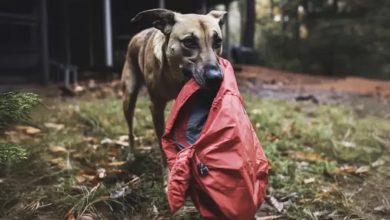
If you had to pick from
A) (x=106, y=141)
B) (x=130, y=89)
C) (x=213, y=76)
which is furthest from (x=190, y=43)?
(x=106, y=141)

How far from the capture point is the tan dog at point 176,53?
126 inches

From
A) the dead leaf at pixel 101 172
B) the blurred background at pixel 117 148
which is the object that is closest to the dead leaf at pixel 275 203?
the blurred background at pixel 117 148

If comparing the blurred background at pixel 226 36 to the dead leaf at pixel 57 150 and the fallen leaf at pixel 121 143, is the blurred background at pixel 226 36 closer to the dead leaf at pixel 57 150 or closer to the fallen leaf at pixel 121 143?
the fallen leaf at pixel 121 143

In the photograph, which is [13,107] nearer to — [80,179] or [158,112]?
[80,179]

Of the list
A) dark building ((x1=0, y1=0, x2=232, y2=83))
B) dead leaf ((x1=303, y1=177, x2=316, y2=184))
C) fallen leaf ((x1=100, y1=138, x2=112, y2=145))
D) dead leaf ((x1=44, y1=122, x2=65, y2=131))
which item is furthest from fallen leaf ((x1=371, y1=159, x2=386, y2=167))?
dark building ((x1=0, y1=0, x2=232, y2=83))

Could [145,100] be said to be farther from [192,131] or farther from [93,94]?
[192,131]

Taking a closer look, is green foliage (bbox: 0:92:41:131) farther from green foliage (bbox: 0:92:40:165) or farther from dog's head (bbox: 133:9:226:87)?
dog's head (bbox: 133:9:226:87)

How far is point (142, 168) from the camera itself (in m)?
4.54

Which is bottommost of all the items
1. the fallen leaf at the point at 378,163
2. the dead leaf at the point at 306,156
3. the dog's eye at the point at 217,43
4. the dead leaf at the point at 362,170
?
the fallen leaf at the point at 378,163

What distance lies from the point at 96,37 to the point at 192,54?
40.6 feet

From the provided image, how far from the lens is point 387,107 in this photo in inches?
390

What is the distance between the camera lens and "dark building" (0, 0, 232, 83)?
11.1m

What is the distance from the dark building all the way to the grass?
4.29 m

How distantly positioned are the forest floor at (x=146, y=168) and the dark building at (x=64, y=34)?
12.6 feet
